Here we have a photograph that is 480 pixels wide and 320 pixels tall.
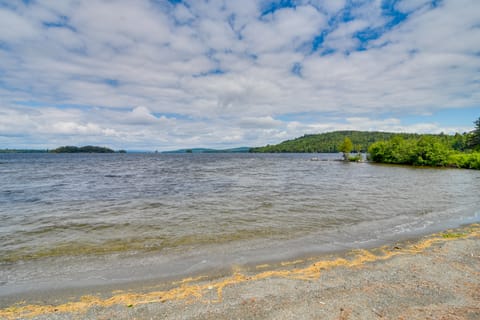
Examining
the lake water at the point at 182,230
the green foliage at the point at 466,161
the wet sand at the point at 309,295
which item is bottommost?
the lake water at the point at 182,230

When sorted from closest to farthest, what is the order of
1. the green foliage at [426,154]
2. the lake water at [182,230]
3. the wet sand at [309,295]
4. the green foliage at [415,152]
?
the wet sand at [309,295] → the lake water at [182,230] → the green foliage at [426,154] → the green foliage at [415,152]

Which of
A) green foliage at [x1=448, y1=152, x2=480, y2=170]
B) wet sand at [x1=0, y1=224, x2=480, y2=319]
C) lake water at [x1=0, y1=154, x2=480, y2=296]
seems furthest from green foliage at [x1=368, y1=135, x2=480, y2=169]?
wet sand at [x1=0, y1=224, x2=480, y2=319]

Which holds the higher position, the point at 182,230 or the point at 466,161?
the point at 466,161

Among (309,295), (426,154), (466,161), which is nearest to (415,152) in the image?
(426,154)

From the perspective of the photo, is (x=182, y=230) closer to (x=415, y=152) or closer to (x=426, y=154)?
(x=426, y=154)

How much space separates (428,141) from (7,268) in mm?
88202

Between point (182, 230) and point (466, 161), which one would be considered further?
point (466, 161)

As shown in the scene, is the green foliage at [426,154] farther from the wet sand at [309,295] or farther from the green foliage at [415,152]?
the wet sand at [309,295]

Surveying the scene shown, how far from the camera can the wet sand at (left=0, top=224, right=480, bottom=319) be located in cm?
556

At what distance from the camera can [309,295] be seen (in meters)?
6.32

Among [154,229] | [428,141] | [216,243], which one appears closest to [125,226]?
[154,229]

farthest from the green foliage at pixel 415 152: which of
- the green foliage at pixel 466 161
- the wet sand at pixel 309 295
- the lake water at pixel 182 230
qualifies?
the wet sand at pixel 309 295

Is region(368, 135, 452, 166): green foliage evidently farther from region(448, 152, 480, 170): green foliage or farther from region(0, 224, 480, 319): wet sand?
region(0, 224, 480, 319): wet sand

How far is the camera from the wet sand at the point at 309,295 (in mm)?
5562
